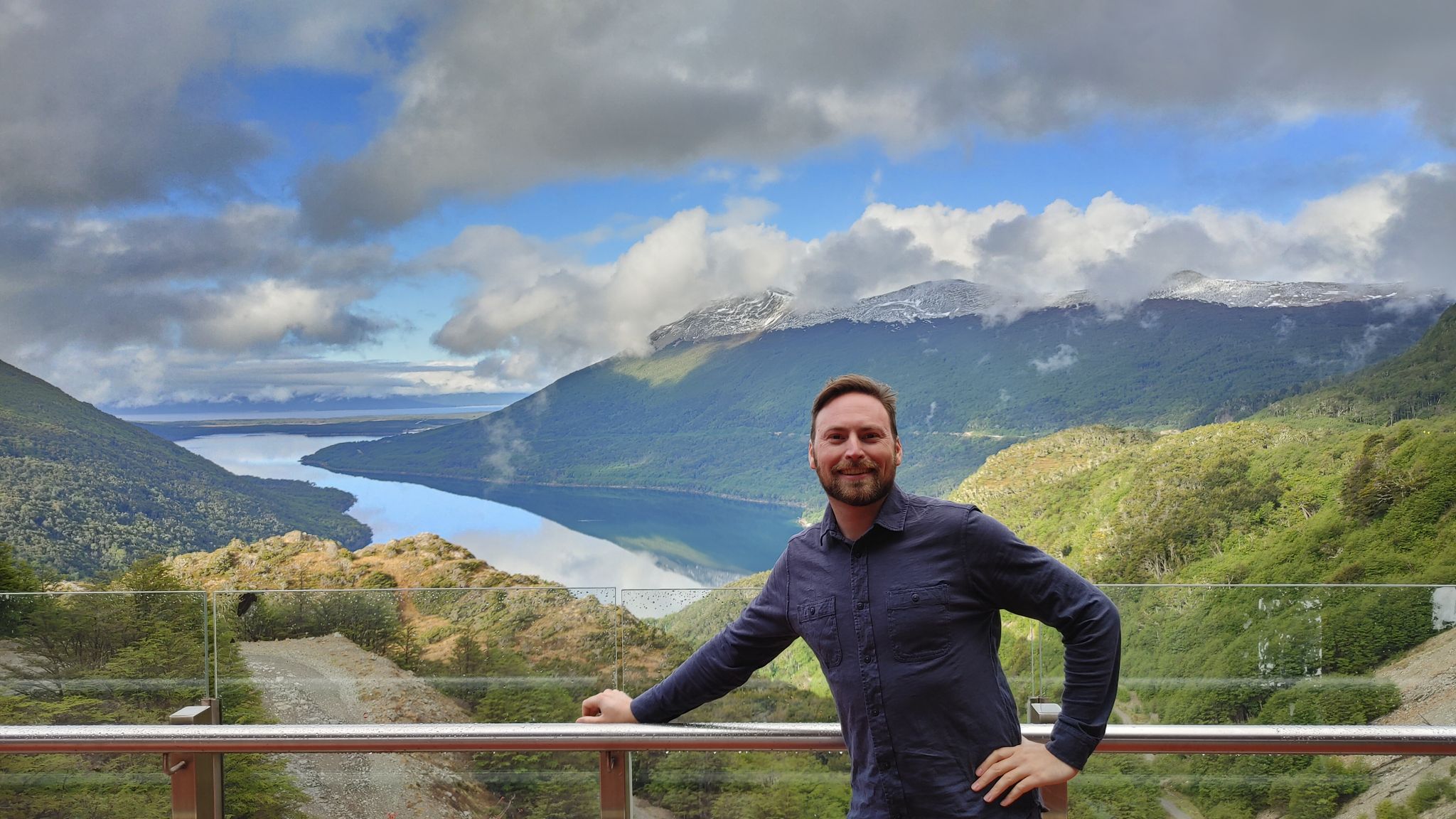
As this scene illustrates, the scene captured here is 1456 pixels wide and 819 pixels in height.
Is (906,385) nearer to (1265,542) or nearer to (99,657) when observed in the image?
(1265,542)

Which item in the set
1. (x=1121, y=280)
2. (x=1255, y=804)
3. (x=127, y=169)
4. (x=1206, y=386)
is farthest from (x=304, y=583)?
(x=1121, y=280)

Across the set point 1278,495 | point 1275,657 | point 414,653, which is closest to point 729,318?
point 1278,495

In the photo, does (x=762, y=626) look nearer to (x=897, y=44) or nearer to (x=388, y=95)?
(x=897, y=44)

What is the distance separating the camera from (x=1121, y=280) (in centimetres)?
6669

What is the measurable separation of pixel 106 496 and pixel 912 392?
48085 mm

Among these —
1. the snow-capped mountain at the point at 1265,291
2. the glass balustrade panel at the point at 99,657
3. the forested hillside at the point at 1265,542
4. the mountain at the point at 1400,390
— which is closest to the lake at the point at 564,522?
the forested hillside at the point at 1265,542

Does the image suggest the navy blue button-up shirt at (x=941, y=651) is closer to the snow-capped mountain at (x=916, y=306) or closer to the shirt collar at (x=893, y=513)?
the shirt collar at (x=893, y=513)

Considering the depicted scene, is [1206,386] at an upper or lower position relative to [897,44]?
lower

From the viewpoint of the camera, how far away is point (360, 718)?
367 cm

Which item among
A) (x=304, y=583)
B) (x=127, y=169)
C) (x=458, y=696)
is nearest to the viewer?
Answer: (x=458, y=696)

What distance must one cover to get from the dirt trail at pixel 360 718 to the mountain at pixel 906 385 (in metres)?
42.5

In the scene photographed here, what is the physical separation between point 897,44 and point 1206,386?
25566 millimetres

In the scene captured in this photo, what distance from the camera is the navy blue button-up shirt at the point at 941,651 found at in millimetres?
1094

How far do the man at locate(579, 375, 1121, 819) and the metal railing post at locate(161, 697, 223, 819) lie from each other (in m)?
1.00
